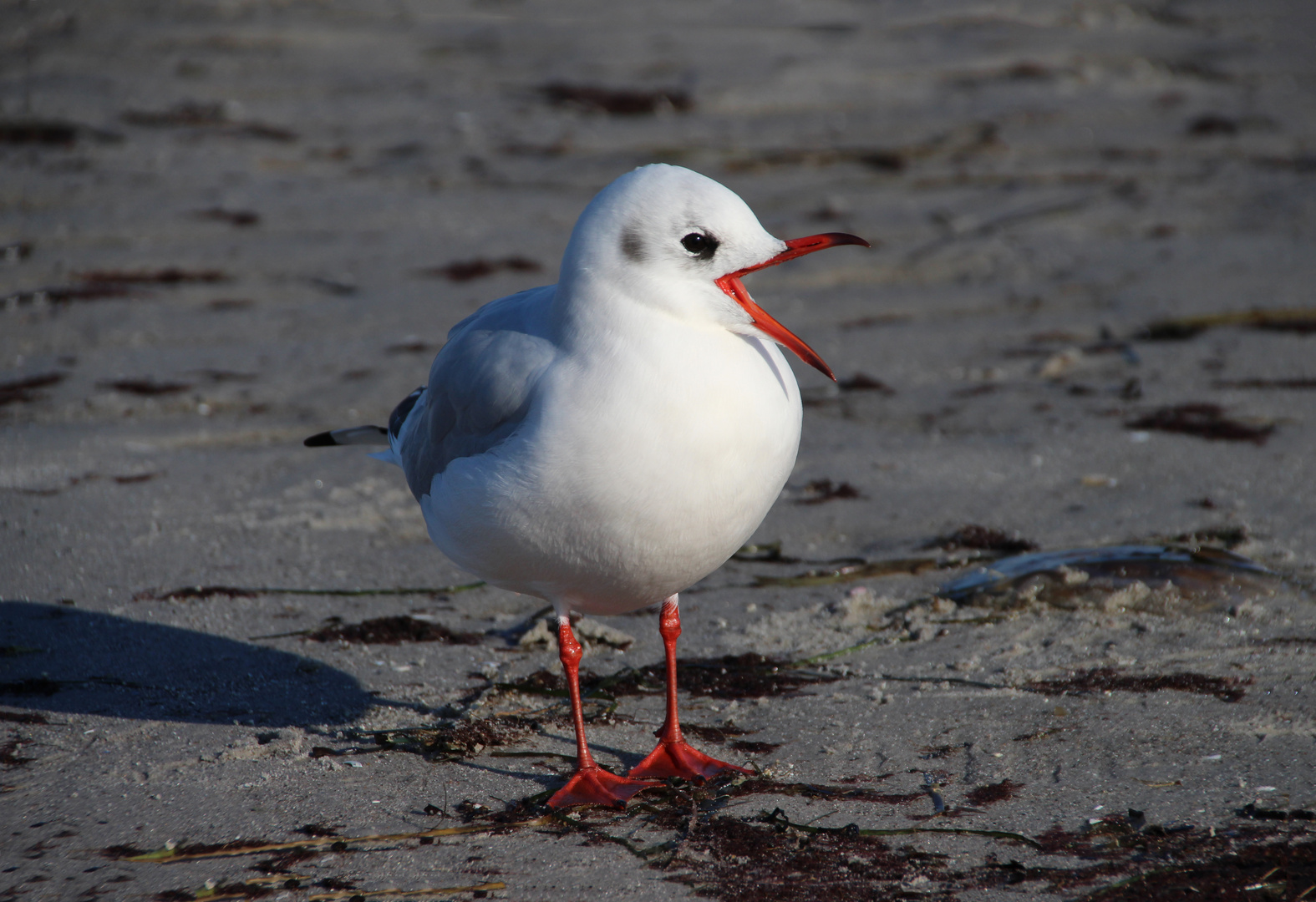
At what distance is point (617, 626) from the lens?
13.1 ft

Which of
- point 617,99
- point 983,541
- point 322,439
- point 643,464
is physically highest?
point 617,99

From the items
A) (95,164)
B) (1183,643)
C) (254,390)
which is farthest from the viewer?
(95,164)

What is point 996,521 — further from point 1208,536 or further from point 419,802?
point 419,802

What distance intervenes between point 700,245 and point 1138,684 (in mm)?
1664

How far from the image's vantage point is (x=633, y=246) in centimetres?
282

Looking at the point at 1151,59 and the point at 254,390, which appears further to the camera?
the point at 1151,59

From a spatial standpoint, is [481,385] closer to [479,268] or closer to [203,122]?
[479,268]

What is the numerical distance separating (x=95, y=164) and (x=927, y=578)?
6.44 metres

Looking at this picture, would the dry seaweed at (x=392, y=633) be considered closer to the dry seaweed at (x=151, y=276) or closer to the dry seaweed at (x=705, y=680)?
the dry seaweed at (x=705, y=680)

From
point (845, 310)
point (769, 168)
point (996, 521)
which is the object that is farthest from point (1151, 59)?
point (996, 521)

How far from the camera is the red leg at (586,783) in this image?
2883 mm

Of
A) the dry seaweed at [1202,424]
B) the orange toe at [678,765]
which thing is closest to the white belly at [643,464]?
the orange toe at [678,765]

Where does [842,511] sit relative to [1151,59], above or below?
below

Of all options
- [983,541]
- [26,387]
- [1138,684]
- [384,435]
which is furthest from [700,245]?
[26,387]
